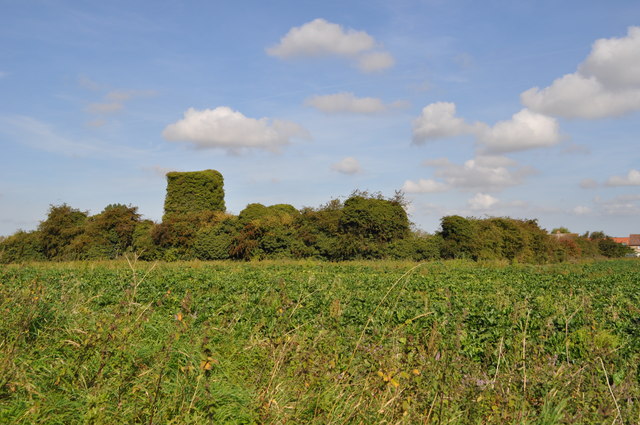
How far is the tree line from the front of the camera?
26.6m

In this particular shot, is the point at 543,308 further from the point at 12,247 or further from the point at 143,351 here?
the point at 12,247

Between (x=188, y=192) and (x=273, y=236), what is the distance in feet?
34.1

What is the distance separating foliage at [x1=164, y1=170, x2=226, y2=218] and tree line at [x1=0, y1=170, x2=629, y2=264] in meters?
0.43

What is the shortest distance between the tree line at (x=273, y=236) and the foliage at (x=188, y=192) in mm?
429

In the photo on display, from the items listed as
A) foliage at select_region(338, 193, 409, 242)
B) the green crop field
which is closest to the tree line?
foliage at select_region(338, 193, 409, 242)

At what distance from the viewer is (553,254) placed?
37969 millimetres

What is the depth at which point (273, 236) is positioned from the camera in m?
26.7

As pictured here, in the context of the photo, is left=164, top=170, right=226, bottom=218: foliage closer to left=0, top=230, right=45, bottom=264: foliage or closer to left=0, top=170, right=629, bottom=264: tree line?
left=0, top=170, right=629, bottom=264: tree line

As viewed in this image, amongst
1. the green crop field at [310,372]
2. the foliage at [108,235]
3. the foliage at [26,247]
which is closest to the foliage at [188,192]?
the foliage at [108,235]

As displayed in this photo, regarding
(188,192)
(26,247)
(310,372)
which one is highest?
(188,192)

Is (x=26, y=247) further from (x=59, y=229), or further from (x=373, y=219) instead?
(x=373, y=219)

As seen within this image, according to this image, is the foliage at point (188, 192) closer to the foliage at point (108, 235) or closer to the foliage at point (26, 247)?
the foliage at point (108, 235)

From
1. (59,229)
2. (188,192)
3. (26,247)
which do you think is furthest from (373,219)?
(26,247)

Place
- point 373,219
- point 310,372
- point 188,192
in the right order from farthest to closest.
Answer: point 188,192 < point 373,219 < point 310,372
